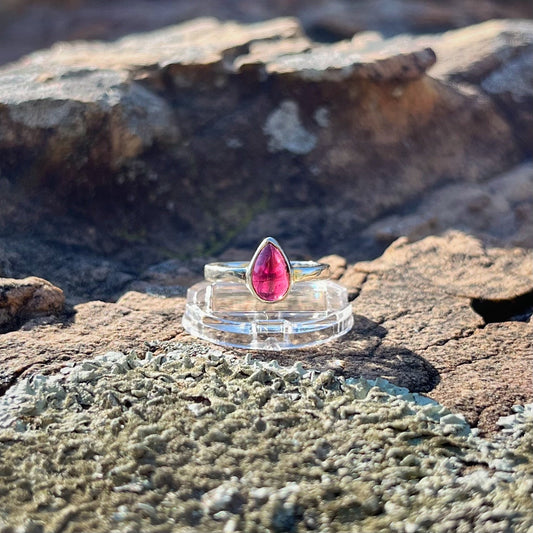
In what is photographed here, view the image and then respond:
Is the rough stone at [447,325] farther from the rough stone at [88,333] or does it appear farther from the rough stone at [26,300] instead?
the rough stone at [26,300]

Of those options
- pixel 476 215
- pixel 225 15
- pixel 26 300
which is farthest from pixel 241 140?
pixel 225 15

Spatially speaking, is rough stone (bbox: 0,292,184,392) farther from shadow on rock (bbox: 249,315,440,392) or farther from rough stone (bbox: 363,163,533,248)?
rough stone (bbox: 363,163,533,248)

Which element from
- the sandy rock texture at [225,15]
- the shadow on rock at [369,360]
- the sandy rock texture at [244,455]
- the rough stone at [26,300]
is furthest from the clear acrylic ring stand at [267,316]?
the sandy rock texture at [225,15]

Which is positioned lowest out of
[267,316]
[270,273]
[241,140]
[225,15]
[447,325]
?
[447,325]

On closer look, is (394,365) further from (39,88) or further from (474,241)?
(39,88)

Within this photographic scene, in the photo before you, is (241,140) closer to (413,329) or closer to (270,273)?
(270,273)

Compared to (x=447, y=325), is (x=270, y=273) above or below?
above

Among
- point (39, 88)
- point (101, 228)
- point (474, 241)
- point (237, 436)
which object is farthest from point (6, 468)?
point (474, 241)
